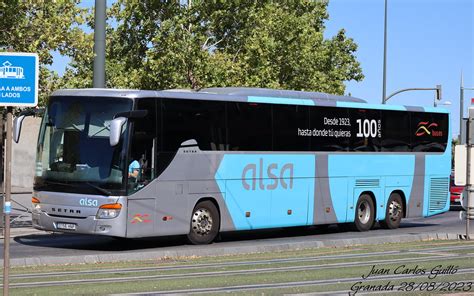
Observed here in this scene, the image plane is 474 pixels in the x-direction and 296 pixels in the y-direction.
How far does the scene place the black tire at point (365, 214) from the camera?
28500 millimetres

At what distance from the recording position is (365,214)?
94.0 ft

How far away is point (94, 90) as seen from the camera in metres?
22.2

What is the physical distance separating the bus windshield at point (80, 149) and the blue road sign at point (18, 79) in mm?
10750

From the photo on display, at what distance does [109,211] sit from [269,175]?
16.6ft

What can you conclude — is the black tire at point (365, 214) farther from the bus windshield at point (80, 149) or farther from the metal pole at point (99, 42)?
the bus windshield at point (80, 149)


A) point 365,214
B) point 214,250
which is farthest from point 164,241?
point 365,214

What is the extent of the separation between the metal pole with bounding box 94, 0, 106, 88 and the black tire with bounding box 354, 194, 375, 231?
819 cm

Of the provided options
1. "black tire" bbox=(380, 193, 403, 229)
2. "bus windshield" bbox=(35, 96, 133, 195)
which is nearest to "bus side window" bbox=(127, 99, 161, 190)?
"bus windshield" bbox=(35, 96, 133, 195)

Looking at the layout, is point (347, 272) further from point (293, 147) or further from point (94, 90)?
point (293, 147)

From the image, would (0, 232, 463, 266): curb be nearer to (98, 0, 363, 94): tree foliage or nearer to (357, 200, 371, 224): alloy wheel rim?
(357, 200, 371, 224): alloy wheel rim

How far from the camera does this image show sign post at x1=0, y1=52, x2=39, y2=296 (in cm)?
1057

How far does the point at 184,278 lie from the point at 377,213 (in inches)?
564

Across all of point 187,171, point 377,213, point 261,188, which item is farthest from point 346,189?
point 187,171

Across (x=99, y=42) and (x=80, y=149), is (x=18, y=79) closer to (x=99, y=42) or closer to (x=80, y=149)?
(x=80, y=149)
